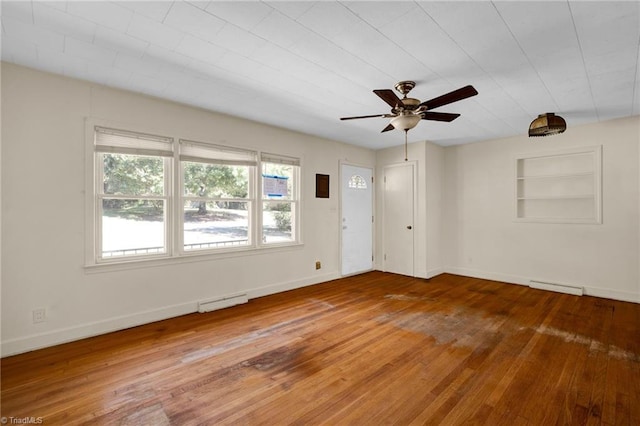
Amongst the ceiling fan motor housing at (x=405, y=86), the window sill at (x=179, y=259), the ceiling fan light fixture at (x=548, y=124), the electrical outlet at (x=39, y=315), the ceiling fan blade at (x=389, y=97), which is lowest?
the electrical outlet at (x=39, y=315)

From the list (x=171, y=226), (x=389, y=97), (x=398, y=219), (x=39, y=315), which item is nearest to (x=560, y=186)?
(x=398, y=219)

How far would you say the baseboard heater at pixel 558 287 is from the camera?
14.2 ft

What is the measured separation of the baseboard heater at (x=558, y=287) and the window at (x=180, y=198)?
159 inches

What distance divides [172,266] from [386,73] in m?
3.17

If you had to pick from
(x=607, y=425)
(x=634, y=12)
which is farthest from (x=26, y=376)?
(x=634, y=12)

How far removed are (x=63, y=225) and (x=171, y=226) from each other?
0.97 meters

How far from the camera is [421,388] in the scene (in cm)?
208

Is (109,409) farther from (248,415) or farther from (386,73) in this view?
(386,73)

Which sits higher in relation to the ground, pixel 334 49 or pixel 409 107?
pixel 334 49

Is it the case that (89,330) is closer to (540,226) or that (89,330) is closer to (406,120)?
(406,120)

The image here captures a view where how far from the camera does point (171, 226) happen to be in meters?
3.47

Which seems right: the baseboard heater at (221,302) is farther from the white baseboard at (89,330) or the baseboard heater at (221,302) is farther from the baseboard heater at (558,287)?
the baseboard heater at (558,287)

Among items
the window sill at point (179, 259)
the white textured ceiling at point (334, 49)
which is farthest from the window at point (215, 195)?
the white textured ceiling at point (334, 49)

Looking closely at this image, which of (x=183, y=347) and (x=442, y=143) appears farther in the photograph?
(x=442, y=143)
